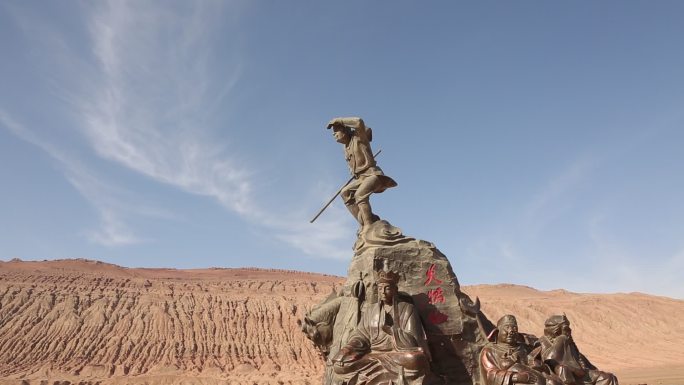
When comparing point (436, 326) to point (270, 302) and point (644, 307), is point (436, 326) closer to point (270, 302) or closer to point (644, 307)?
point (270, 302)

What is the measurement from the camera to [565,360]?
810 cm

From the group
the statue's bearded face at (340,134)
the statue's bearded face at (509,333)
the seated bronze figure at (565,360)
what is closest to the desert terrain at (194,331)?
the seated bronze figure at (565,360)

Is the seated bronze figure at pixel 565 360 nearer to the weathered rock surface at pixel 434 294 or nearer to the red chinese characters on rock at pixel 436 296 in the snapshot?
the weathered rock surface at pixel 434 294

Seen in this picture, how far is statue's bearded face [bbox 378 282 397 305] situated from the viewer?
323 inches

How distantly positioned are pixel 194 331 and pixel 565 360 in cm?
3565

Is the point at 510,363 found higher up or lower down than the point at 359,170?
lower down

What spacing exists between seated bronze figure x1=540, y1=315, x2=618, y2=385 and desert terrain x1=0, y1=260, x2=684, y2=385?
69.0 feet

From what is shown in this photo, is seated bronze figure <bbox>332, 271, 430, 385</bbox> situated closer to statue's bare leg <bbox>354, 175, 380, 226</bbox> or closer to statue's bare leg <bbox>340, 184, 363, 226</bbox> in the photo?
statue's bare leg <bbox>354, 175, 380, 226</bbox>

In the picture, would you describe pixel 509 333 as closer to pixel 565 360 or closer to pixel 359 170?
pixel 565 360

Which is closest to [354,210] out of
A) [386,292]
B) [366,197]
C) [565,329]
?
[366,197]

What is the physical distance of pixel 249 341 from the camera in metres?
39.3

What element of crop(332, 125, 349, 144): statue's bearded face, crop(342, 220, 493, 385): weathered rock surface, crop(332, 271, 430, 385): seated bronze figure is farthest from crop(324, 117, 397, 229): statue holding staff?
crop(332, 271, 430, 385): seated bronze figure

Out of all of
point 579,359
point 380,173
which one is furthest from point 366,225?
point 579,359

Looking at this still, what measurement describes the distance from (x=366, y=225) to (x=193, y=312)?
1442 inches
